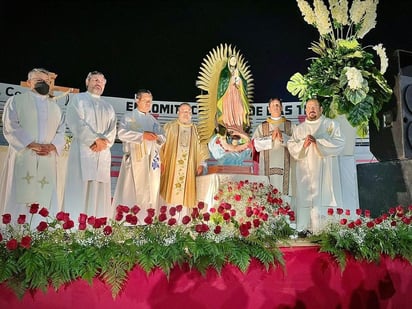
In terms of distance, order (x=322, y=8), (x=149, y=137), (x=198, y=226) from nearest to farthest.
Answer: (x=198, y=226)
(x=149, y=137)
(x=322, y=8)

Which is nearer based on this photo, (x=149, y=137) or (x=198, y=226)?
(x=198, y=226)

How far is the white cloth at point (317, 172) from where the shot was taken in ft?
15.3

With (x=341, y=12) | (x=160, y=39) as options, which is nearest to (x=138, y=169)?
(x=341, y=12)

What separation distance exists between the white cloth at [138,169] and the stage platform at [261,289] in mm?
1957

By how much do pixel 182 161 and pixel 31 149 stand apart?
1.62 meters

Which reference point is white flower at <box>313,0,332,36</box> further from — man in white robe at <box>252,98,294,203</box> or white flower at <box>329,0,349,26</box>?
man in white robe at <box>252,98,294,203</box>

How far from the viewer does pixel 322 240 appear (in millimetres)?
3043

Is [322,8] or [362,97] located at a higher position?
[322,8]

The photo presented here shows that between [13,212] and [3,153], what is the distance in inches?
72.6

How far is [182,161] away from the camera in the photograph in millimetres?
4977

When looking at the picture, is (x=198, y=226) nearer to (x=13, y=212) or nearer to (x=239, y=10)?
(x=13, y=212)

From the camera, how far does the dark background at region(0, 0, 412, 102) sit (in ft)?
21.7

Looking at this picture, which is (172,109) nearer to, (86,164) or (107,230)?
(86,164)

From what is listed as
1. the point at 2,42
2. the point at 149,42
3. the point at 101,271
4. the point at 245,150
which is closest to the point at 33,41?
the point at 2,42
